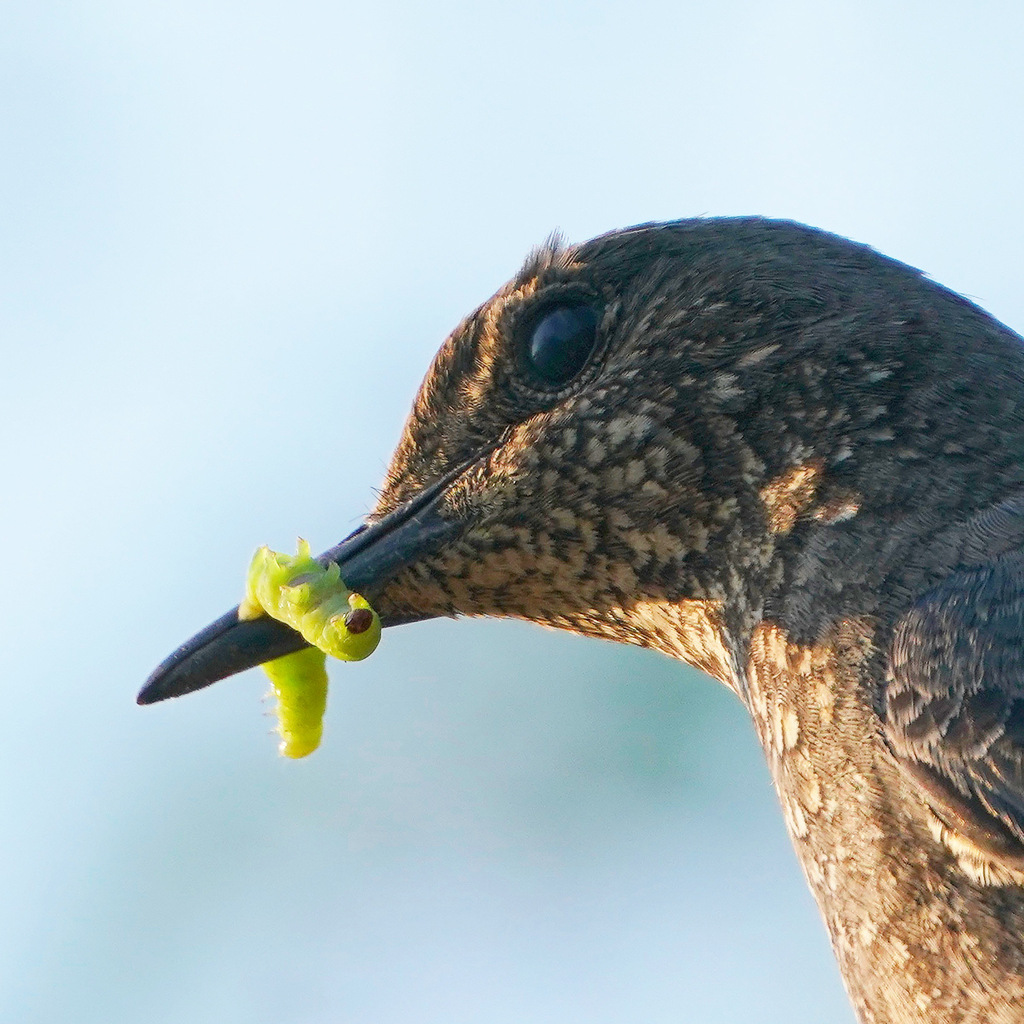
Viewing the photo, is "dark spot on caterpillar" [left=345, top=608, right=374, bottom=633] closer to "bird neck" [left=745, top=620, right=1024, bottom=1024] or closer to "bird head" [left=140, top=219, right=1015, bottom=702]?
"bird head" [left=140, top=219, right=1015, bottom=702]

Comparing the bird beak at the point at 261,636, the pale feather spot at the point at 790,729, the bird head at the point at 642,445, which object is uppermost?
the bird head at the point at 642,445

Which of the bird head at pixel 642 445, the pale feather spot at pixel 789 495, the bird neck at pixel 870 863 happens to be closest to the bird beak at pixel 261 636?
the bird head at pixel 642 445

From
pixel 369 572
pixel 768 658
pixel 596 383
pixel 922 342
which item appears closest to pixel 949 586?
pixel 768 658

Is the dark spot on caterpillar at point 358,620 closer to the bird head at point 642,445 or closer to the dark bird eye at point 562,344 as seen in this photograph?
the bird head at point 642,445

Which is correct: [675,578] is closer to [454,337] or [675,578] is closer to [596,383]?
[596,383]

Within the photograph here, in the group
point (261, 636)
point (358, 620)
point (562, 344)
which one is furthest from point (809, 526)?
point (261, 636)

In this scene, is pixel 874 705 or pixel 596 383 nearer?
pixel 874 705

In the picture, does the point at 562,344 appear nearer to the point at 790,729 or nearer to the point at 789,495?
the point at 789,495

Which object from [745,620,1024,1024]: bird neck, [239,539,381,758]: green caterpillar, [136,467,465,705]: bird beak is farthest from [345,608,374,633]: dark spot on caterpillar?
[745,620,1024,1024]: bird neck
